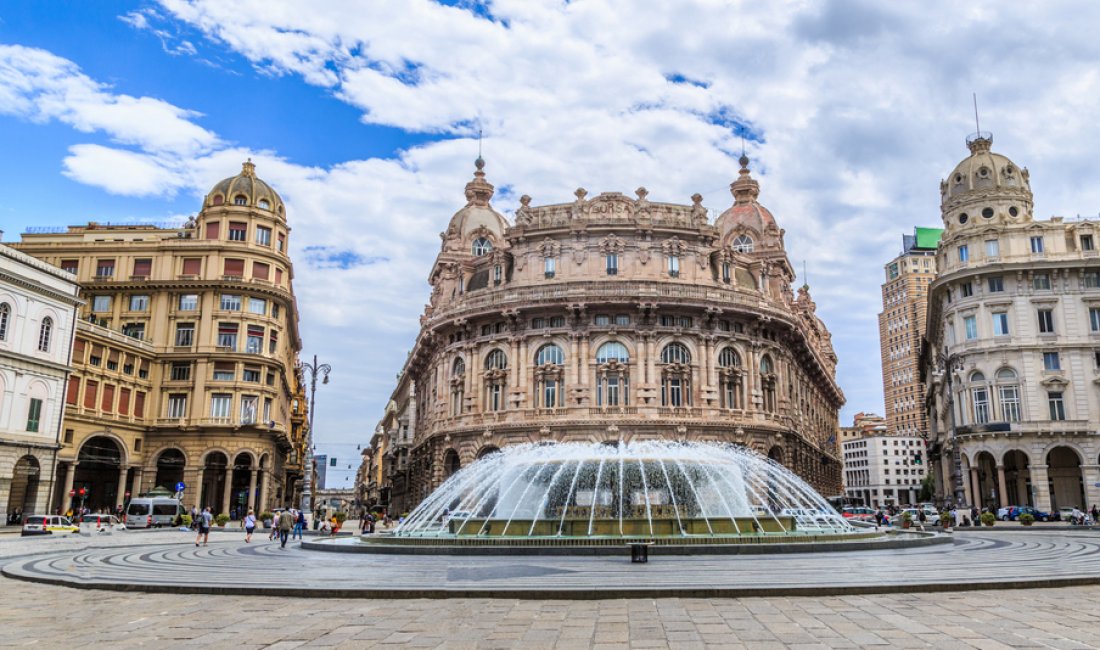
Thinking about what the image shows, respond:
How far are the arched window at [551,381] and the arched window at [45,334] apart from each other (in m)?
26.2

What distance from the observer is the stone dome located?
197 feet

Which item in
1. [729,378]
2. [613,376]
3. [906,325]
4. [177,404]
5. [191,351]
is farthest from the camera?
[906,325]

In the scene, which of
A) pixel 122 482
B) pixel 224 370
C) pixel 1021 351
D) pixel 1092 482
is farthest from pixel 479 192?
pixel 1092 482

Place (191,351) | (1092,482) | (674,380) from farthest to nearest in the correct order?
1. (191,351)
2. (674,380)
3. (1092,482)

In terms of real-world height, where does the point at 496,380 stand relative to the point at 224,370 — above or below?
below

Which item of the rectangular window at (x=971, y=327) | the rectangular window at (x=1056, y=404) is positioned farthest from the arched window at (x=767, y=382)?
the rectangular window at (x=1056, y=404)

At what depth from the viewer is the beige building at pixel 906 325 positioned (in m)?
150

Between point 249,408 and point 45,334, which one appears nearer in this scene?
point 45,334

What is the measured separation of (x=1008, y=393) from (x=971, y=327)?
15.4ft

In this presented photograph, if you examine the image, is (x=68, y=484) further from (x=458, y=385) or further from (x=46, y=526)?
(x=458, y=385)

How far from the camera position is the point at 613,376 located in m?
49.6

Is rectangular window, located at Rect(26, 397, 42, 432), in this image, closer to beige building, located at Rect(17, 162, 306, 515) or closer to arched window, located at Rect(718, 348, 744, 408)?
beige building, located at Rect(17, 162, 306, 515)

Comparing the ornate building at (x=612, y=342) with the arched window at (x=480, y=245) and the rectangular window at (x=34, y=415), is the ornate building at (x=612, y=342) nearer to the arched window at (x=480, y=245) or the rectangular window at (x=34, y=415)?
the arched window at (x=480, y=245)

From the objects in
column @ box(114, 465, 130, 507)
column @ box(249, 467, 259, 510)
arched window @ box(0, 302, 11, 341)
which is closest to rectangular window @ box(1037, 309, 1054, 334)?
column @ box(249, 467, 259, 510)
